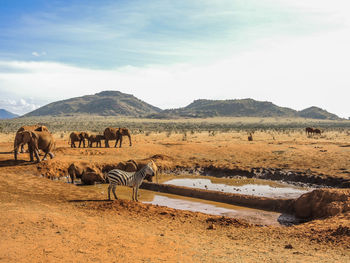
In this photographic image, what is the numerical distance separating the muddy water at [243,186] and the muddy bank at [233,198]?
1946 mm

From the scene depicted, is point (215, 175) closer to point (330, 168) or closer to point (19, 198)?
point (330, 168)

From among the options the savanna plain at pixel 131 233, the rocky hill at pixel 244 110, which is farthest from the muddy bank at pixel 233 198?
the rocky hill at pixel 244 110

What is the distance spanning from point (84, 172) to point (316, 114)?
16300 cm

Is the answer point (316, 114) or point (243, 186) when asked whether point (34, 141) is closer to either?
point (243, 186)

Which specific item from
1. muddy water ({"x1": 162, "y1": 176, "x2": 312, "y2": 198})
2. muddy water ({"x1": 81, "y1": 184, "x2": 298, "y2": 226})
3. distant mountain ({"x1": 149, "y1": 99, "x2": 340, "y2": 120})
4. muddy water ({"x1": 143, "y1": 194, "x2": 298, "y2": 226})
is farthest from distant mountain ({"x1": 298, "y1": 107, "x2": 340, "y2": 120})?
muddy water ({"x1": 143, "y1": 194, "x2": 298, "y2": 226})

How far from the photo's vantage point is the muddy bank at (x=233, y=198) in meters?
14.1

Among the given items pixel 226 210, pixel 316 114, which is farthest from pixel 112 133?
pixel 316 114

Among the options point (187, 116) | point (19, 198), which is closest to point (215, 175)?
point (19, 198)

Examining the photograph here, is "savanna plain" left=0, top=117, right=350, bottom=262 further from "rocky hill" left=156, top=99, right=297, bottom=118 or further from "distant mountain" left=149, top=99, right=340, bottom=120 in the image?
"rocky hill" left=156, top=99, right=297, bottom=118

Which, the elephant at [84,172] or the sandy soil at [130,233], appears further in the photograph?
the elephant at [84,172]

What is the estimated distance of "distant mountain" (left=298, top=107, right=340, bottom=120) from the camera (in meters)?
158

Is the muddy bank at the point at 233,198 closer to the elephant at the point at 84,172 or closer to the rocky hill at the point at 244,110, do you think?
the elephant at the point at 84,172

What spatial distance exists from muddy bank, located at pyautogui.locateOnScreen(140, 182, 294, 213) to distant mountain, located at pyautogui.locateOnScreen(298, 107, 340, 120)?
155640 mm

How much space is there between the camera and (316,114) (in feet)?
533
